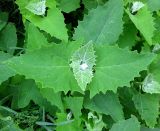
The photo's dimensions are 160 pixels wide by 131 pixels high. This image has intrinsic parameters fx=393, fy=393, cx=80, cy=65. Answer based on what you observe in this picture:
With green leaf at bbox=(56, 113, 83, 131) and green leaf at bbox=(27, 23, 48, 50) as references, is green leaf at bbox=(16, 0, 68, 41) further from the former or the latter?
green leaf at bbox=(56, 113, 83, 131)

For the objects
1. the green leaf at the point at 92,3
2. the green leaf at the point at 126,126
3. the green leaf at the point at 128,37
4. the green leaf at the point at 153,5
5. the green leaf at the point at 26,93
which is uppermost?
the green leaf at the point at 92,3

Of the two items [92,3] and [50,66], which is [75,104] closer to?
[50,66]

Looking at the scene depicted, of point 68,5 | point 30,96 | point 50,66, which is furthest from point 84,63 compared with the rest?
point 68,5

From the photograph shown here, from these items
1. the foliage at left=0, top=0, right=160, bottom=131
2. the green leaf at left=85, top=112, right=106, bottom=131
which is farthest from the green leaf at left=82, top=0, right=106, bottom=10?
the green leaf at left=85, top=112, right=106, bottom=131

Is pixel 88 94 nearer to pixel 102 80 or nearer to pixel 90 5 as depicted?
pixel 102 80

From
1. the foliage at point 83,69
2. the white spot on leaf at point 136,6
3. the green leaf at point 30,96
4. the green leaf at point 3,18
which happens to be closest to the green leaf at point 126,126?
the foliage at point 83,69

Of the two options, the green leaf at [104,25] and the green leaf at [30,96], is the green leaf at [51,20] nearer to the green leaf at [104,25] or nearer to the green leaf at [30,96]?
the green leaf at [104,25]

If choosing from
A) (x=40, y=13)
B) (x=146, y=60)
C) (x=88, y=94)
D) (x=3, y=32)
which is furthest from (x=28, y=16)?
(x=146, y=60)
